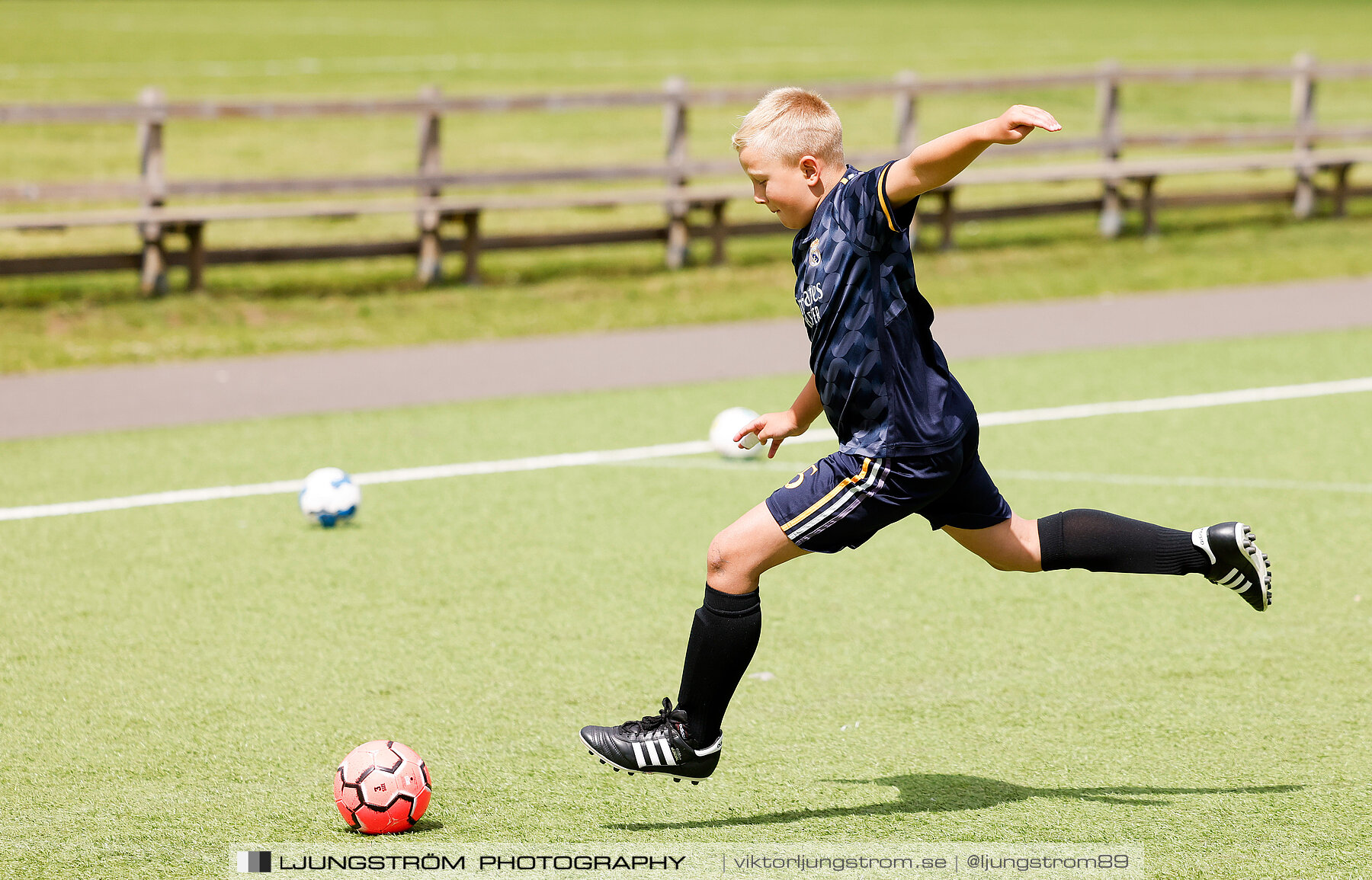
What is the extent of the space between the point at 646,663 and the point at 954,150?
2.58 m

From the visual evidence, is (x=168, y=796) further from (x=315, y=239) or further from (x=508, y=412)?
(x=315, y=239)

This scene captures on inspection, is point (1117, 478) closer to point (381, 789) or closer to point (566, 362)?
point (566, 362)

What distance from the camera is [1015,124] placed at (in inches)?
153

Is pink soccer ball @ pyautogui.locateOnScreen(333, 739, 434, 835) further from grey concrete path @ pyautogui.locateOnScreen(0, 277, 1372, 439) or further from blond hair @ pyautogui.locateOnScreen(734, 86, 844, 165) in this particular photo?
grey concrete path @ pyautogui.locateOnScreen(0, 277, 1372, 439)

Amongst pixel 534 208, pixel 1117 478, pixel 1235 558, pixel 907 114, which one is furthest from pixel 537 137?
pixel 1235 558

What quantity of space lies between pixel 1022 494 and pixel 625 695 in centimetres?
337

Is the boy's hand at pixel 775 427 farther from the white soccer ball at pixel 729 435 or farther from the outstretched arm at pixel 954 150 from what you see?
the white soccer ball at pixel 729 435

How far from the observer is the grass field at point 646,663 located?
449cm

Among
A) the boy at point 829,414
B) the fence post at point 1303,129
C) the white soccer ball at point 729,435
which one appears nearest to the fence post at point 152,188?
the white soccer ball at point 729,435

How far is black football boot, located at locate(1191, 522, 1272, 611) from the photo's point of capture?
4.72m

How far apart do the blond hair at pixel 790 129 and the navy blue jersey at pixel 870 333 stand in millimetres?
139

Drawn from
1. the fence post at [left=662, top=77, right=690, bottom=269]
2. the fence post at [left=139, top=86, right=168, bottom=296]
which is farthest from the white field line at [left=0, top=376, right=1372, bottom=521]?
the fence post at [left=662, top=77, right=690, bottom=269]

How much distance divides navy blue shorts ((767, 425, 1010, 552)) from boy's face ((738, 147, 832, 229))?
0.71 m

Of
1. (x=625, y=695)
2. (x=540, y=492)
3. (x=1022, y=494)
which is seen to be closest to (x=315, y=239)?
(x=540, y=492)
